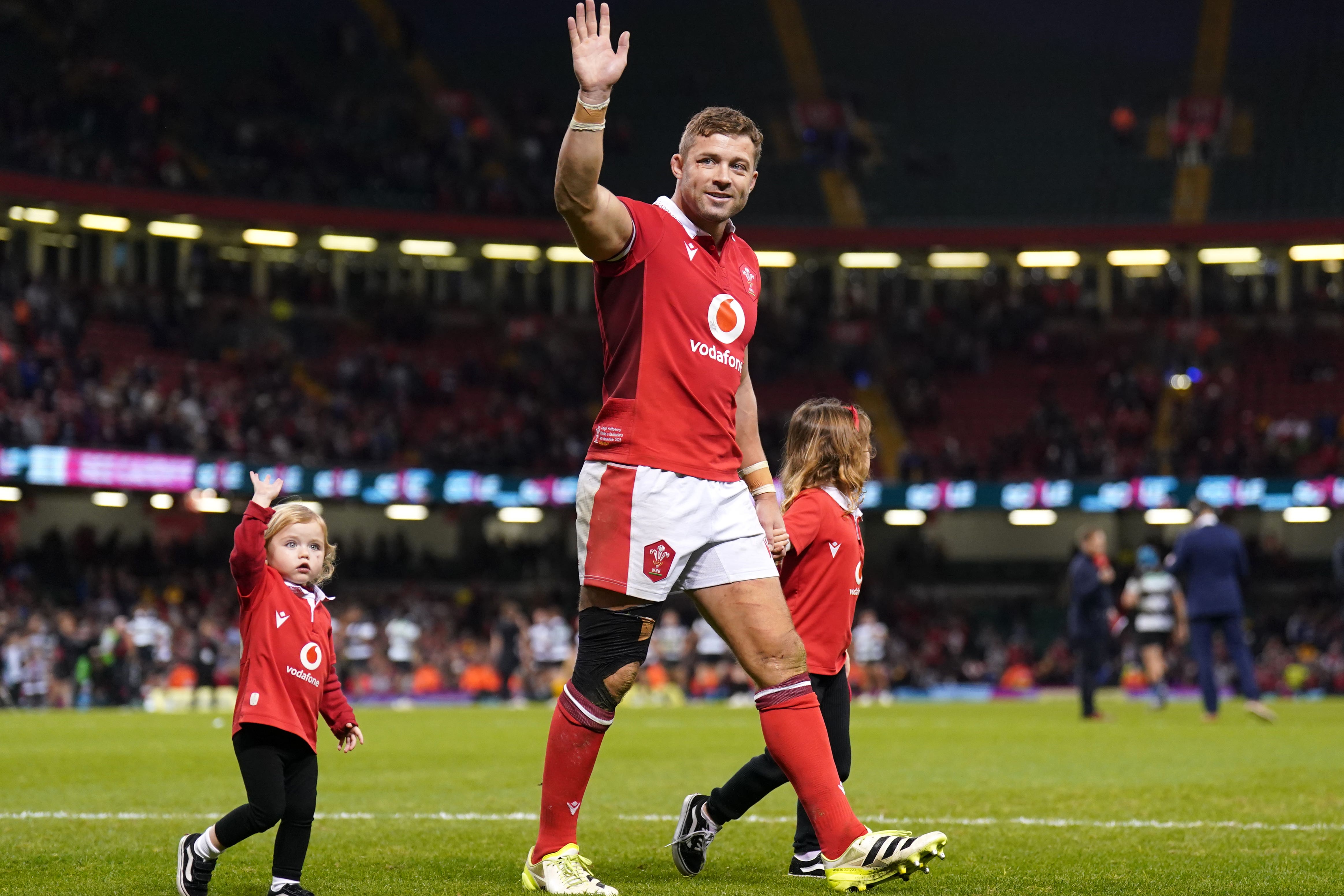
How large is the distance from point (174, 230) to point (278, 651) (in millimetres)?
32764

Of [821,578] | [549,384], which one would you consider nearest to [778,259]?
[549,384]

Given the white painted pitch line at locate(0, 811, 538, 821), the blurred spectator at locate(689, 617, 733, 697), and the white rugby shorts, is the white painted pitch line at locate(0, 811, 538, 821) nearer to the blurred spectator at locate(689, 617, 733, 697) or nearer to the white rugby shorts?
the white rugby shorts

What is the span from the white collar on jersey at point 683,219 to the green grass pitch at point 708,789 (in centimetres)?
223

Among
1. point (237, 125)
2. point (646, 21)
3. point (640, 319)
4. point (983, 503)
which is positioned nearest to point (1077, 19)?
point (646, 21)

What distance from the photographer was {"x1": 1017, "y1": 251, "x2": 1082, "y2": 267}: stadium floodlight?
3806 cm

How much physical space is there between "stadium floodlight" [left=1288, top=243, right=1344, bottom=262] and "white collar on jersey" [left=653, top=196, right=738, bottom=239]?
34453 mm

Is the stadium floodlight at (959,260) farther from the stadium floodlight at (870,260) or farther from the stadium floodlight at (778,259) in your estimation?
the stadium floodlight at (778,259)

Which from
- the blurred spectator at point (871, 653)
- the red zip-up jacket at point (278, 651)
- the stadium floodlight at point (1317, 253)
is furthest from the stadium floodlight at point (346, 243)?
the red zip-up jacket at point (278, 651)

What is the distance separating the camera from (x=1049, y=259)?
127ft

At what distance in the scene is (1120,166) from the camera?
3819cm

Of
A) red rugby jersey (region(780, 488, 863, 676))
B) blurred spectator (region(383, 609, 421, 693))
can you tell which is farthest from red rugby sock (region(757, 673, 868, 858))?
blurred spectator (region(383, 609, 421, 693))

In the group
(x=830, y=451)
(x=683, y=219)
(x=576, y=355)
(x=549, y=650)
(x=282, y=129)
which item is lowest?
(x=549, y=650)

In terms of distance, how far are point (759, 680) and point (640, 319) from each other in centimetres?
127

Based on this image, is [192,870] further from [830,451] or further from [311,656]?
[830,451]
